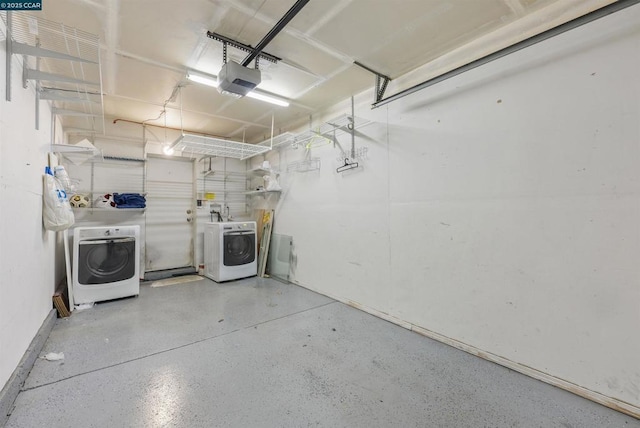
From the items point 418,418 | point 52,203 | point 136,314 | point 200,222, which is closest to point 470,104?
point 418,418

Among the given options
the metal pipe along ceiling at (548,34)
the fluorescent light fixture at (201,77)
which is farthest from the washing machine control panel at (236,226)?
the metal pipe along ceiling at (548,34)

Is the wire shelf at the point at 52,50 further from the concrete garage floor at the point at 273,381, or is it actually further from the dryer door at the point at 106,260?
the concrete garage floor at the point at 273,381

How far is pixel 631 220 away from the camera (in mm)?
1587

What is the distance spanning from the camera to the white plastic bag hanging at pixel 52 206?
7.90ft

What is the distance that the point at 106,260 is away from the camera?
3.44 metres

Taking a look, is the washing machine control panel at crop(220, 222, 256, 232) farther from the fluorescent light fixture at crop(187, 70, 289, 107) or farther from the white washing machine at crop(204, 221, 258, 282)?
the fluorescent light fixture at crop(187, 70, 289, 107)

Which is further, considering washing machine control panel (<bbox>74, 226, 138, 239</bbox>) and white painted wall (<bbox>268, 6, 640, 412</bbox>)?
washing machine control panel (<bbox>74, 226, 138, 239</bbox>)

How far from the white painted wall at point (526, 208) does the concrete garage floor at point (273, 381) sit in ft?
1.03

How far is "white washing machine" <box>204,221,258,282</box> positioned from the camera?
170 inches

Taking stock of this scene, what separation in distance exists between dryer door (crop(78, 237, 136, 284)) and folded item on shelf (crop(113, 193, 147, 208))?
0.87m

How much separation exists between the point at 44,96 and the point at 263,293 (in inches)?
119

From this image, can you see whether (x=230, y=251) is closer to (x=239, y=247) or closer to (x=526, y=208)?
(x=239, y=247)

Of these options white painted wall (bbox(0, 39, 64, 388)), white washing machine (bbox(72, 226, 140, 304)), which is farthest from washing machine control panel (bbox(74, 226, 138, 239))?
white painted wall (bbox(0, 39, 64, 388))

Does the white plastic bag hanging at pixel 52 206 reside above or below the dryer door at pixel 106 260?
above
